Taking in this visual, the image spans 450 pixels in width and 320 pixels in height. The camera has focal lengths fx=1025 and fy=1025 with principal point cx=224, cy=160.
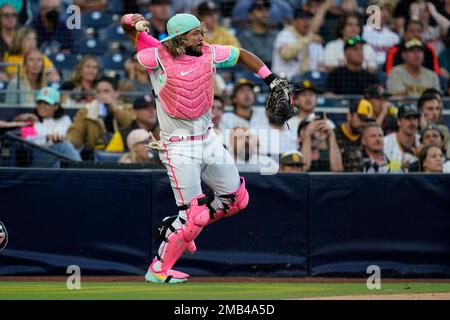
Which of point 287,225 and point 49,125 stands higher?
point 49,125

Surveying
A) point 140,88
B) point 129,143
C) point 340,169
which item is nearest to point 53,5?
point 140,88

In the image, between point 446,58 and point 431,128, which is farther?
point 446,58

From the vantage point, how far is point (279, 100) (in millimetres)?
8508

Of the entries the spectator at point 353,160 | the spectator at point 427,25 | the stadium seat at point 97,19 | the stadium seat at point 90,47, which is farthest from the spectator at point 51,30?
the spectator at point 427,25

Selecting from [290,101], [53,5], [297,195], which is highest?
[53,5]

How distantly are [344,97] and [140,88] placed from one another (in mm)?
2739

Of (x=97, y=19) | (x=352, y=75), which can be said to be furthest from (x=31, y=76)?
(x=352, y=75)

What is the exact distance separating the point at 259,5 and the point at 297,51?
95 cm

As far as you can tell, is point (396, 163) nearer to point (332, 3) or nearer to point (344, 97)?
point (344, 97)

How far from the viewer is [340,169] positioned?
459 inches

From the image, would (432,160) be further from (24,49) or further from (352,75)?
(24,49)

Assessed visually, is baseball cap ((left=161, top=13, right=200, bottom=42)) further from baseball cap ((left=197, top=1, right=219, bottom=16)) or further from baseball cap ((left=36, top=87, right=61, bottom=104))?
baseball cap ((left=197, top=1, right=219, bottom=16))

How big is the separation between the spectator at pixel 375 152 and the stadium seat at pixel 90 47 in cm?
465

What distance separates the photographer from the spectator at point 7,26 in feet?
46.5
